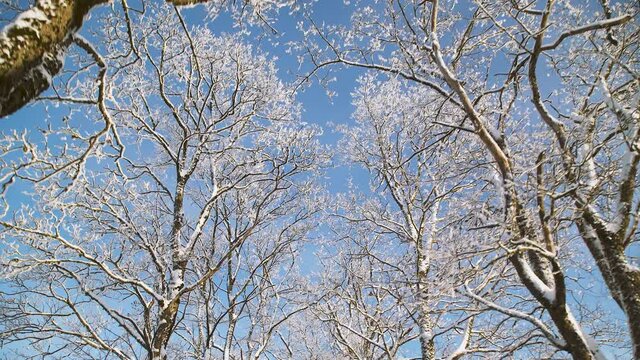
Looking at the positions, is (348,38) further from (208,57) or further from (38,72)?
(38,72)

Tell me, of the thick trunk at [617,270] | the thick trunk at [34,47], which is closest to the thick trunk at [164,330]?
the thick trunk at [34,47]

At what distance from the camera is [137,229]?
7.27m

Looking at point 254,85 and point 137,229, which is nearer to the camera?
point 137,229

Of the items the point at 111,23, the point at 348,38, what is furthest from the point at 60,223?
the point at 348,38

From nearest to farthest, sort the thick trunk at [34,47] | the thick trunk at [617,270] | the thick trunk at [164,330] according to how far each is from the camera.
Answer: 1. the thick trunk at [34,47]
2. the thick trunk at [617,270]
3. the thick trunk at [164,330]

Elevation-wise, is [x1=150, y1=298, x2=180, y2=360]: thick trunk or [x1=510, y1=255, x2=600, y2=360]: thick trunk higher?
[x1=150, y1=298, x2=180, y2=360]: thick trunk

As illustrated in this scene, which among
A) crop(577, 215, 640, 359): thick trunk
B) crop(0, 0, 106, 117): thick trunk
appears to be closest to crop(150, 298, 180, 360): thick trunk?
crop(0, 0, 106, 117): thick trunk

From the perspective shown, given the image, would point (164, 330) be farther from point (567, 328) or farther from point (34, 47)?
point (567, 328)

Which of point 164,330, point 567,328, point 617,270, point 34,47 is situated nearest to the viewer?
point 34,47

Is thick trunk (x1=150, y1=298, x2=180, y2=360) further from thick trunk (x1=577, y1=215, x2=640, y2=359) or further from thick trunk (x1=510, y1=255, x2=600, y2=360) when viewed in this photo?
thick trunk (x1=577, y1=215, x2=640, y2=359)

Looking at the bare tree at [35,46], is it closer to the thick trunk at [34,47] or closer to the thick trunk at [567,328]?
the thick trunk at [34,47]

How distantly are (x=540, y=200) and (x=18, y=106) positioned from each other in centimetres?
462

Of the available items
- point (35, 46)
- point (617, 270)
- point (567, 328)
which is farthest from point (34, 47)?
point (617, 270)

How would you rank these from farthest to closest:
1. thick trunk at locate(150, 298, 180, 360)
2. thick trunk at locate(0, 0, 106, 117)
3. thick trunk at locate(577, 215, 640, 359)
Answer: thick trunk at locate(150, 298, 180, 360)
thick trunk at locate(577, 215, 640, 359)
thick trunk at locate(0, 0, 106, 117)
